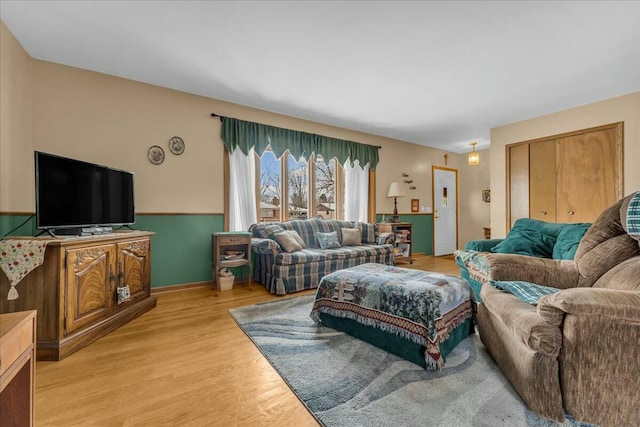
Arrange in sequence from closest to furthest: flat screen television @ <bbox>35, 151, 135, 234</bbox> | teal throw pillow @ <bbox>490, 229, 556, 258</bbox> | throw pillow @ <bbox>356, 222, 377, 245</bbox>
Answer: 1. flat screen television @ <bbox>35, 151, 135, 234</bbox>
2. teal throw pillow @ <bbox>490, 229, 556, 258</bbox>
3. throw pillow @ <bbox>356, 222, 377, 245</bbox>

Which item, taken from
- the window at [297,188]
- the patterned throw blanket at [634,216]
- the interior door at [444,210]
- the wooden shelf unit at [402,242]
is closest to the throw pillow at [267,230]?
the window at [297,188]

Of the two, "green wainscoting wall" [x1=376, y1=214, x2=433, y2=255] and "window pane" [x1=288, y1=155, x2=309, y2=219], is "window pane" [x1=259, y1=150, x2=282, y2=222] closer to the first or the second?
"window pane" [x1=288, y1=155, x2=309, y2=219]

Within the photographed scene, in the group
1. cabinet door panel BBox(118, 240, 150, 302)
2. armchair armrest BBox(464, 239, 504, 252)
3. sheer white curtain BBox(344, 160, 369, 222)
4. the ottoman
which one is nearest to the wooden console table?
cabinet door panel BBox(118, 240, 150, 302)

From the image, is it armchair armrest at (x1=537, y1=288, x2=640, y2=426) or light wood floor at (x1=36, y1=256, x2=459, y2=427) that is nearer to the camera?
armchair armrest at (x1=537, y1=288, x2=640, y2=426)

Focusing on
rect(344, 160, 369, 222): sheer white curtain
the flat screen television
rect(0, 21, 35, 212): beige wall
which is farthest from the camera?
rect(344, 160, 369, 222): sheer white curtain

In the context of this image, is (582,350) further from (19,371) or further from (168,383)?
(19,371)

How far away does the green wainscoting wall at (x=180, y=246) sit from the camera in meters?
3.33

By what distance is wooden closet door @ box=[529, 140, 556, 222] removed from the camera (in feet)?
14.1

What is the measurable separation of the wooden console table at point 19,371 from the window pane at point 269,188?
3.28 m

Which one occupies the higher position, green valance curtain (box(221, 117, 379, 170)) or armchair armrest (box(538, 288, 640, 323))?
green valance curtain (box(221, 117, 379, 170))

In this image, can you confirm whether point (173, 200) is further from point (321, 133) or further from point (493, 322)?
point (493, 322)

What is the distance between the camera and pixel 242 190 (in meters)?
3.98

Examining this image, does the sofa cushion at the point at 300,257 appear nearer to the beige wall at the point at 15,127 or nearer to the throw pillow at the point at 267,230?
the throw pillow at the point at 267,230

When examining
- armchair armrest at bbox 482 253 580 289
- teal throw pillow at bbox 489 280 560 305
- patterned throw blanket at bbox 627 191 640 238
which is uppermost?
patterned throw blanket at bbox 627 191 640 238
